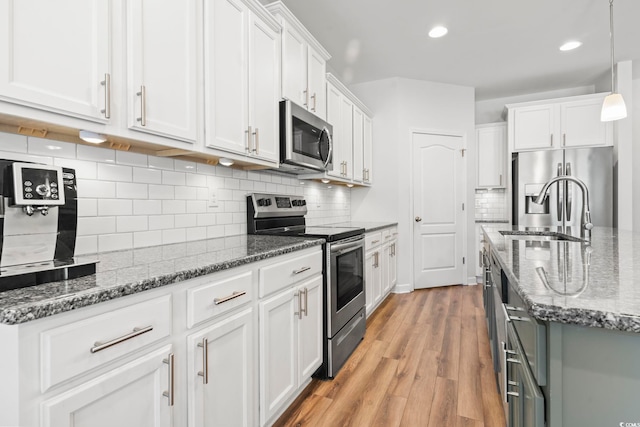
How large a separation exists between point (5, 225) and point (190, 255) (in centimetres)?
61

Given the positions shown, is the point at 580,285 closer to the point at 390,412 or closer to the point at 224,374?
the point at 224,374

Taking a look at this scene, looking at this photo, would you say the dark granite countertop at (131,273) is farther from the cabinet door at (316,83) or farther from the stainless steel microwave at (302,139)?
the cabinet door at (316,83)

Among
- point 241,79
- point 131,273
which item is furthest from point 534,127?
point 131,273

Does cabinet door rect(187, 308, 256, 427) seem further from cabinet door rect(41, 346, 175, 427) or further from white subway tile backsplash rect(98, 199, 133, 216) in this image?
white subway tile backsplash rect(98, 199, 133, 216)

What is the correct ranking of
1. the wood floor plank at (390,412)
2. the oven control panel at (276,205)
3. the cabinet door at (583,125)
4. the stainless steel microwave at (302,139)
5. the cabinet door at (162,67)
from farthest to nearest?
1. the cabinet door at (583,125)
2. the oven control panel at (276,205)
3. the stainless steel microwave at (302,139)
4. the wood floor plank at (390,412)
5. the cabinet door at (162,67)

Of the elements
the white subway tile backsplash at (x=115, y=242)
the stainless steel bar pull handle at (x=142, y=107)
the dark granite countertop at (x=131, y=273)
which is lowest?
the dark granite countertop at (x=131, y=273)

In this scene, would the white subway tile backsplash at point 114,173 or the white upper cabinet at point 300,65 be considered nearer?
the white subway tile backsplash at point 114,173

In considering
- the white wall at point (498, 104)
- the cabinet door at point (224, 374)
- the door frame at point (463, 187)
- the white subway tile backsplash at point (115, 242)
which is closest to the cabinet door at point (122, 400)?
the cabinet door at point (224, 374)

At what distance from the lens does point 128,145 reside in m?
1.44

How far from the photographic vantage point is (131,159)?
157 centimetres

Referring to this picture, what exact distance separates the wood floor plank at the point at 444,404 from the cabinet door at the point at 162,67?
1.88 metres

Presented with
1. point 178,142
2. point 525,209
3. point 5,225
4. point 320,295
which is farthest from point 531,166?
point 5,225

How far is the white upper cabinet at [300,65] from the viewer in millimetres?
2201

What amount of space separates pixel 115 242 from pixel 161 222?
27 cm
